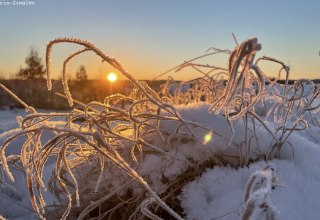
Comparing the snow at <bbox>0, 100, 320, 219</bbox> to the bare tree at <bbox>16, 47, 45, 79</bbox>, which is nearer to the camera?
the snow at <bbox>0, 100, 320, 219</bbox>

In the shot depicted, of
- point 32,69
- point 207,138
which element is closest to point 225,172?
point 207,138

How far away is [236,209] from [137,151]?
0.37 m

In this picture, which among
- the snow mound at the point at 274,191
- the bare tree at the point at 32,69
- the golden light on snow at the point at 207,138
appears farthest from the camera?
the bare tree at the point at 32,69

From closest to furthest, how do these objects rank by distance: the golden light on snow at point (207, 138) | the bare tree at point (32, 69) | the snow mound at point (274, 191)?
1. the snow mound at point (274, 191)
2. the golden light on snow at point (207, 138)
3. the bare tree at point (32, 69)

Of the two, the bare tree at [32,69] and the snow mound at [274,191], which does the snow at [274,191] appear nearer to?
the snow mound at [274,191]

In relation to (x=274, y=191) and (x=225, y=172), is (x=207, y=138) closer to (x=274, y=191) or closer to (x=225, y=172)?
(x=225, y=172)

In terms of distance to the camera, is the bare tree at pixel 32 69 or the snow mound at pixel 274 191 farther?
the bare tree at pixel 32 69

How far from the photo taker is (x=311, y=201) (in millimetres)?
842

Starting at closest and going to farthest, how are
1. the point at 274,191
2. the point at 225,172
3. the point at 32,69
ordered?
the point at 274,191 < the point at 225,172 < the point at 32,69

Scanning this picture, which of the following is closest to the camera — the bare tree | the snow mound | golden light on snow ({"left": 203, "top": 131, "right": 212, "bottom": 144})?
the snow mound

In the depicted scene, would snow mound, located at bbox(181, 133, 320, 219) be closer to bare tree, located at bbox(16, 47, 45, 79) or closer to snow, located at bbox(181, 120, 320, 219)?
snow, located at bbox(181, 120, 320, 219)

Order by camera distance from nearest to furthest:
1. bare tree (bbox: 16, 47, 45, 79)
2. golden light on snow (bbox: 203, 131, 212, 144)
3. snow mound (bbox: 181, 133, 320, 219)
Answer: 1. snow mound (bbox: 181, 133, 320, 219)
2. golden light on snow (bbox: 203, 131, 212, 144)
3. bare tree (bbox: 16, 47, 45, 79)

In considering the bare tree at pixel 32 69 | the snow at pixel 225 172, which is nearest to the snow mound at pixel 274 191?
the snow at pixel 225 172

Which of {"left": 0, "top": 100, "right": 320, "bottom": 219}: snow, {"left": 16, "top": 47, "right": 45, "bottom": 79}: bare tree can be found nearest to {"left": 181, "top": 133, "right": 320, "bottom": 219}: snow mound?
{"left": 0, "top": 100, "right": 320, "bottom": 219}: snow
